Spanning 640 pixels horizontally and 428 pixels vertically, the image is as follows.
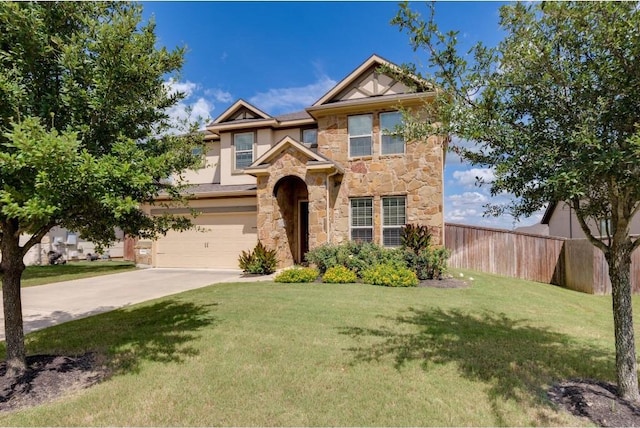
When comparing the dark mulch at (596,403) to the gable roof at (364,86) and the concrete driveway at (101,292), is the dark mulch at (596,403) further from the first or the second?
the gable roof at (364,86)

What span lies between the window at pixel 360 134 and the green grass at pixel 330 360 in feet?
22.3

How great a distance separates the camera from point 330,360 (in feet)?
16.1

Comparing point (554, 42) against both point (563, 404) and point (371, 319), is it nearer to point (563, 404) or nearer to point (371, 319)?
point (563, 404)

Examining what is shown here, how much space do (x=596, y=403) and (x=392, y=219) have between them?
32.4ft

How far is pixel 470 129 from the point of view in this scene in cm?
377

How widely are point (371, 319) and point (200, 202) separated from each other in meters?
11.4

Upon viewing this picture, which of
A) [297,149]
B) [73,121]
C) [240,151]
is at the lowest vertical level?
[73,121]

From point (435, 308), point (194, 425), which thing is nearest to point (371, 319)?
point (435, 308)

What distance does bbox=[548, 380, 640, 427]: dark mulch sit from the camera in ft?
11.4

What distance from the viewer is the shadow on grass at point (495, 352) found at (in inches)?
172

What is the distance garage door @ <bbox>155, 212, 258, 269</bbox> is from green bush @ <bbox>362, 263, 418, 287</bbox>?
611 cm

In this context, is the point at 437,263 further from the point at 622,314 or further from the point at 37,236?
the point at 37,236

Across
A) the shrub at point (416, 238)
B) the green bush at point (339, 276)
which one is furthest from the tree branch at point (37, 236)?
the shrub at point (416, 238)

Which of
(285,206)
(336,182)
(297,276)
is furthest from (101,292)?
(336,182)
